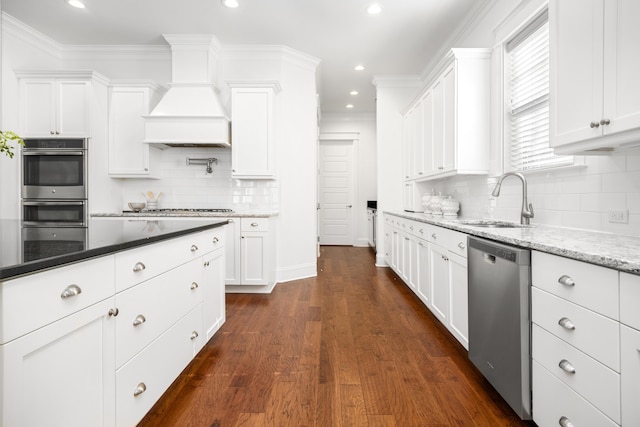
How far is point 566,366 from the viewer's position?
1194mm

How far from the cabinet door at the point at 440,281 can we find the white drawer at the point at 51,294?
7.04 ft

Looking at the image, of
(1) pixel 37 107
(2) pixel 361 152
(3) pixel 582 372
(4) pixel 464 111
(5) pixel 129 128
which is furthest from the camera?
(2) pixel 361 152

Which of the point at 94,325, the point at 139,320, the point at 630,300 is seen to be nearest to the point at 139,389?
the point at 139,320

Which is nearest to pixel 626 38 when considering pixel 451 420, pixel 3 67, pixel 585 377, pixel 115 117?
pixel 585 377

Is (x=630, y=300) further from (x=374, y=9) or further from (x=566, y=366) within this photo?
(x=374, y=9)

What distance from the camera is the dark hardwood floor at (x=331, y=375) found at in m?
1.57

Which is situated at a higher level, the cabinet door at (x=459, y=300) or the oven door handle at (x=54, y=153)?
the oven door handle at (x=54, y=153)

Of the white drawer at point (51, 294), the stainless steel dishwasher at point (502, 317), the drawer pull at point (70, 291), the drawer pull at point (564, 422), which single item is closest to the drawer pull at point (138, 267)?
the white drawer at point (51, 294)

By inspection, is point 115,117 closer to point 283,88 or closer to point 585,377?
point 283,88

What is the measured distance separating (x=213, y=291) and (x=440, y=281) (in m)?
1.73

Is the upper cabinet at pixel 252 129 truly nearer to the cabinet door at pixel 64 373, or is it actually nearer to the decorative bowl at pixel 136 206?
the decorative bowl at pixel 136 206

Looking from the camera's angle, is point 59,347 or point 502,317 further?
point 502,317

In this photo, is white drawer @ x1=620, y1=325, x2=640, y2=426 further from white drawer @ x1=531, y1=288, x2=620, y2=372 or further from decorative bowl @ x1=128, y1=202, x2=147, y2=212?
decorative bowl @ x1=128, y1=202, x2=147, y2=212

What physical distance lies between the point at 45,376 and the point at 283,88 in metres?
4.06
